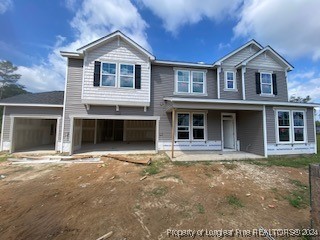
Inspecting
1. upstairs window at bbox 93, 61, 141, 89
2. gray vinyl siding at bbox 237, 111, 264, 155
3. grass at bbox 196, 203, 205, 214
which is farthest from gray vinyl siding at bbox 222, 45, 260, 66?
grass at bbox 196, 203, 205, 214

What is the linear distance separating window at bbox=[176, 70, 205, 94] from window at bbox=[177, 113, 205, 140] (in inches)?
68.0

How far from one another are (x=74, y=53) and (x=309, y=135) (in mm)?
15453

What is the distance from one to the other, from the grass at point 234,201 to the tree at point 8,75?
5093 centimetres

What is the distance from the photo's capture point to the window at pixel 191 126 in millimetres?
10941

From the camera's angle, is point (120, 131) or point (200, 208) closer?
point (200, 208)

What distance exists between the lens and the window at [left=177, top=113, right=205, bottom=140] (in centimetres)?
1094

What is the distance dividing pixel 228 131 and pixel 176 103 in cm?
548

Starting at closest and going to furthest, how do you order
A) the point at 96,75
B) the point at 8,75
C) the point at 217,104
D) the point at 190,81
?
the point at 217,104 < the point at 96,75 < the point at 190,81 < the point at 8,75

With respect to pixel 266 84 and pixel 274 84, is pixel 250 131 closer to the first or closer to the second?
pixel 266 84

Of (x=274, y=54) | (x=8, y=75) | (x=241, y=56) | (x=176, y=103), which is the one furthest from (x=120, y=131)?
(x=8, y=75)

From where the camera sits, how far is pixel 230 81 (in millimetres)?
11758

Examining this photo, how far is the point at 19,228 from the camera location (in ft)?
10.6

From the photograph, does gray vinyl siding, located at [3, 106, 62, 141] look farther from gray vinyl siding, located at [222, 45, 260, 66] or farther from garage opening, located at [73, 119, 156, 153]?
gray vinyl siding, located at [222, 45, 260, 66]

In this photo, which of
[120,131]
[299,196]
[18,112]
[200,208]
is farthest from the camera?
[120,131]
